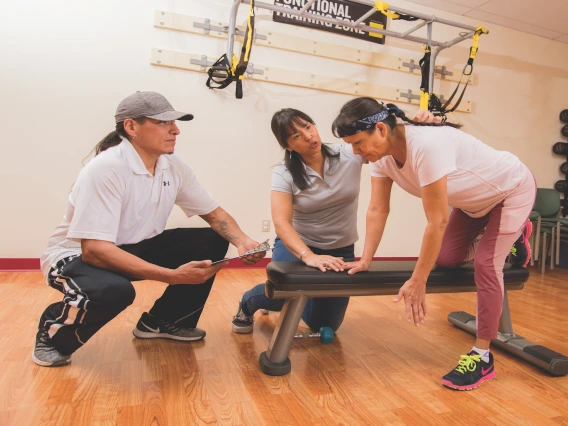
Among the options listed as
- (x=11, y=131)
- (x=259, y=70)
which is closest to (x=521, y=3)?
(x=259, y=70)

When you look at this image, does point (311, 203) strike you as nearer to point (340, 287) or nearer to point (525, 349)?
point (340, 287)

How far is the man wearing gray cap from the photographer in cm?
135

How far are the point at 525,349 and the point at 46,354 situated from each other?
5.92 ft

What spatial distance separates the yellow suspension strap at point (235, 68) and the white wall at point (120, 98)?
19cm

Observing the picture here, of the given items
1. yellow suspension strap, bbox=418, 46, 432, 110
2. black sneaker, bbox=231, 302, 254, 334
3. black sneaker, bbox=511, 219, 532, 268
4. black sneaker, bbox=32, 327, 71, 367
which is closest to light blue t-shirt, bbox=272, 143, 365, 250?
black sneaker, bbox=231, 302, 254, 334

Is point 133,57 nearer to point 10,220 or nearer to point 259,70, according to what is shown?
point 259,70

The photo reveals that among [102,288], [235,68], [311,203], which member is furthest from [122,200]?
[235,68]

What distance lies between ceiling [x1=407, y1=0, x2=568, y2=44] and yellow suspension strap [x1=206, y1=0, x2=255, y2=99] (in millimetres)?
1715

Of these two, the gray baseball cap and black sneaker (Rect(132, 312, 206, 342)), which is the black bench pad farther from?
the gray baseball cap

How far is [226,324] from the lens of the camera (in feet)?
6.58

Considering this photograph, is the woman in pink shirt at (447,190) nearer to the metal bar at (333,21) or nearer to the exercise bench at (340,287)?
the exercise bench at (340,287)

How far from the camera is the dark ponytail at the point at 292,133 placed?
5.34ft

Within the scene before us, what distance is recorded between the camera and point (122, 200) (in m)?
1.46

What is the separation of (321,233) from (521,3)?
3.26 meters
